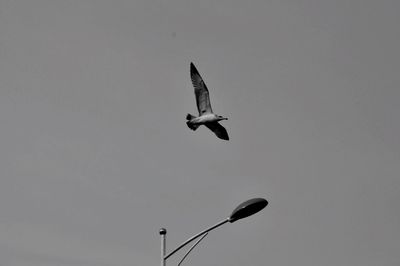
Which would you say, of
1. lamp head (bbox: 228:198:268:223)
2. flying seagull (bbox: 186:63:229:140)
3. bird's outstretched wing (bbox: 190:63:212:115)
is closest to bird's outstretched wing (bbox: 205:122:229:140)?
flying seagull (bbox: 186:63:229:140)

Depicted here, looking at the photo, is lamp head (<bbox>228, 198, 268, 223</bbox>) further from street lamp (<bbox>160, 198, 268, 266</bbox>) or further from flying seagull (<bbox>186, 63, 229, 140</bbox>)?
flying seagull (<bbox>186, 63, 229, 140</bbox>)

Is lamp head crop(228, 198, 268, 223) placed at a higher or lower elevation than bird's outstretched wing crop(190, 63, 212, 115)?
lower

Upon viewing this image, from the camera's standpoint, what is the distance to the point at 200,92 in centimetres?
2192

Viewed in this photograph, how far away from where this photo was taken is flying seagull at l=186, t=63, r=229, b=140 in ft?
67.6

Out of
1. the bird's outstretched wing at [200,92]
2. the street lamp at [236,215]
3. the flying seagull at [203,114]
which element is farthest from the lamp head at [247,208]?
the bird's outstretched wing at [200,92]

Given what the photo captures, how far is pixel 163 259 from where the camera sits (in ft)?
51.1

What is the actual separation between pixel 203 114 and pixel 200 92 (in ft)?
3.66

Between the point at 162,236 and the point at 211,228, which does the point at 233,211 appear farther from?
the point at 162,236

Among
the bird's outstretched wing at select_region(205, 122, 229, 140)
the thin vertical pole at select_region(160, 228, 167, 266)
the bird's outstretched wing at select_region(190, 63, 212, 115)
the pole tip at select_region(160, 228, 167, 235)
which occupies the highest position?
the bird's outstretched wing at select_region(190, 63, 212, 115)

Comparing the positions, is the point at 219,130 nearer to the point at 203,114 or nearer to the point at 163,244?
the point at 203,114

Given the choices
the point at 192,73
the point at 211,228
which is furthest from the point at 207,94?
the point at 211,228

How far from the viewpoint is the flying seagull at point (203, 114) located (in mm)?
20609

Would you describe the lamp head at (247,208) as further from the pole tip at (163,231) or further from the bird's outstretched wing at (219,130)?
the bird's outstretched wing at (219,130)

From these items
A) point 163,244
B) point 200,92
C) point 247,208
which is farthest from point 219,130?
point 247,208
